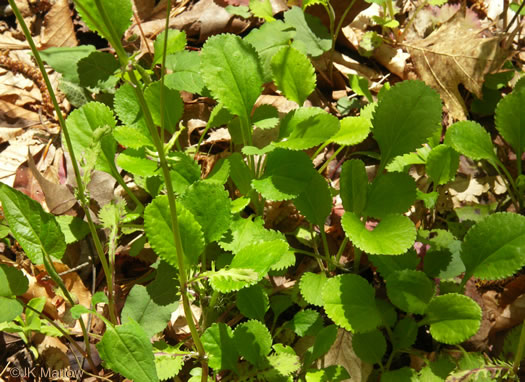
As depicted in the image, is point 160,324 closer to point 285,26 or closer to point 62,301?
point 62,301

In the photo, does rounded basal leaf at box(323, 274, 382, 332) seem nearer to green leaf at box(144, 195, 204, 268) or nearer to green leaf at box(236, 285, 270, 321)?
green leaf at box(236, 285, 270, 321)

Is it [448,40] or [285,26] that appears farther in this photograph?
[448,40]

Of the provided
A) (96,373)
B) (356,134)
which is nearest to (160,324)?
(96,373)

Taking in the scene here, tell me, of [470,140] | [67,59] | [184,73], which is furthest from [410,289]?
[67,59]

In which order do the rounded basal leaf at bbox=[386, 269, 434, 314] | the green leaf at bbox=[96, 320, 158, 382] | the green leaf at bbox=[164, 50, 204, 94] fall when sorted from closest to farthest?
1. the green leaf at bbox=[96, 320, 158, 382]
2. the rounded basal leaf at bbox=[386, 269, 434, 314]
3. the green leaf at bbox=[164, 50, 204, 94]

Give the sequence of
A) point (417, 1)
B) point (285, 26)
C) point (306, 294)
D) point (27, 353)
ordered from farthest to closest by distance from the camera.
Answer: point (417, 1)
point (285, 26)
point (27, 353)
point (306, 294)

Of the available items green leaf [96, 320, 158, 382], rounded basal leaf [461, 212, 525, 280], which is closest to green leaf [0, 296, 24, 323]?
green leaf [96, 320, 158, 382]
